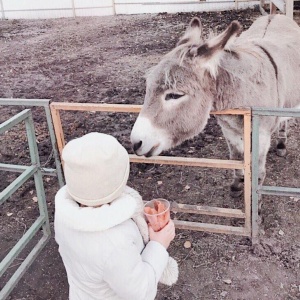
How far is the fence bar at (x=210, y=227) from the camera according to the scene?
311cm

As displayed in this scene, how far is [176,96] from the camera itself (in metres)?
2.69

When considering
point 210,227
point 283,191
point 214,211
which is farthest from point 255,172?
point 210,227

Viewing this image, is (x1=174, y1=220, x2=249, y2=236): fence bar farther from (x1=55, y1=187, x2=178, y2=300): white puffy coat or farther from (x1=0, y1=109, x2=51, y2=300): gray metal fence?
(x1=55, y1=187, x2=178, y2=300): white puffy coat

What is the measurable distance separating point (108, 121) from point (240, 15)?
657 cm

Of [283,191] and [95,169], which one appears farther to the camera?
[283,191]

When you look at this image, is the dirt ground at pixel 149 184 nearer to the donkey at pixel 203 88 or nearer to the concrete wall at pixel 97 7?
the donkey at pixel 203 88

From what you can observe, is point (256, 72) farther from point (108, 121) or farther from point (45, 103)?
point (108, 121)

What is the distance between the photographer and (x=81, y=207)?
1532 millimetres

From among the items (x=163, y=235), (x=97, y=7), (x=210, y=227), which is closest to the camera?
(x=163, y=235)

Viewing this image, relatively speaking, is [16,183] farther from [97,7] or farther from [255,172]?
[97,7]

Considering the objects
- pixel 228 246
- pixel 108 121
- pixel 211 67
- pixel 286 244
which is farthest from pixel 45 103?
pixel 108 121

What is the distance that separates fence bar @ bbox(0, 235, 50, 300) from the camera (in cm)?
274

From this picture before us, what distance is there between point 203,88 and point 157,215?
1186mm

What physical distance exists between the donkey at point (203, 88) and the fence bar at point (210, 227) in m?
0.52
